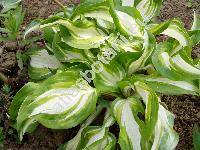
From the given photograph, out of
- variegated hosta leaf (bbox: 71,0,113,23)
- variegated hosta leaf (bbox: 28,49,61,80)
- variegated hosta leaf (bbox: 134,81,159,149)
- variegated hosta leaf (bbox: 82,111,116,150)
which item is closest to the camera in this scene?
variegated hosta leaf (bbox: 134,81,159,149)

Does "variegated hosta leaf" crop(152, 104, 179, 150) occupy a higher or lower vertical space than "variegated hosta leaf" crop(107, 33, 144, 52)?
lower

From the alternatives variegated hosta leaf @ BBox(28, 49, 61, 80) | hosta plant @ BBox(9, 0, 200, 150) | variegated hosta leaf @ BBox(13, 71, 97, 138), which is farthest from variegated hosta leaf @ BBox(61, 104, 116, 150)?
variegated hosta leaf @ BBox(28, 49, 61, 80)

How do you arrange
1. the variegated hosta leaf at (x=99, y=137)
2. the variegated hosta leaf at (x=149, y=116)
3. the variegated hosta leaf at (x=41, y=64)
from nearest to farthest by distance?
the variegated hosta leaf at (x=149, y=116) < the variegated hosta leaf at (x=99, y=137) < the variegated hosta leaf at (x=41, y=64)

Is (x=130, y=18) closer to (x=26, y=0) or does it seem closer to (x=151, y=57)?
(x=151, y=57)

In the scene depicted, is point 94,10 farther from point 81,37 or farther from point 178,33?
point 178,33

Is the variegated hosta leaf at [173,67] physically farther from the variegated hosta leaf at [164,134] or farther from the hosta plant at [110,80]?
the variegated hosta leaf at [164,134]

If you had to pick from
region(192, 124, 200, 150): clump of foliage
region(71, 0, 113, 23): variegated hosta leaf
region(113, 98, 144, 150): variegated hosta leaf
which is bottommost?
region(192, 124, 200, 150): clump of foliage

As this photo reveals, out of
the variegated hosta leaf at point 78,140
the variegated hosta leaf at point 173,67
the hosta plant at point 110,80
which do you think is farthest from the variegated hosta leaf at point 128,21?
the variegated hosta leaf at point 78,140

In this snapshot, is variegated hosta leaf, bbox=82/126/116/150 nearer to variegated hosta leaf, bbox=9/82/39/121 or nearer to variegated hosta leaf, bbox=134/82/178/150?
variegated hosta leaf, bbox=134/82/178/150
